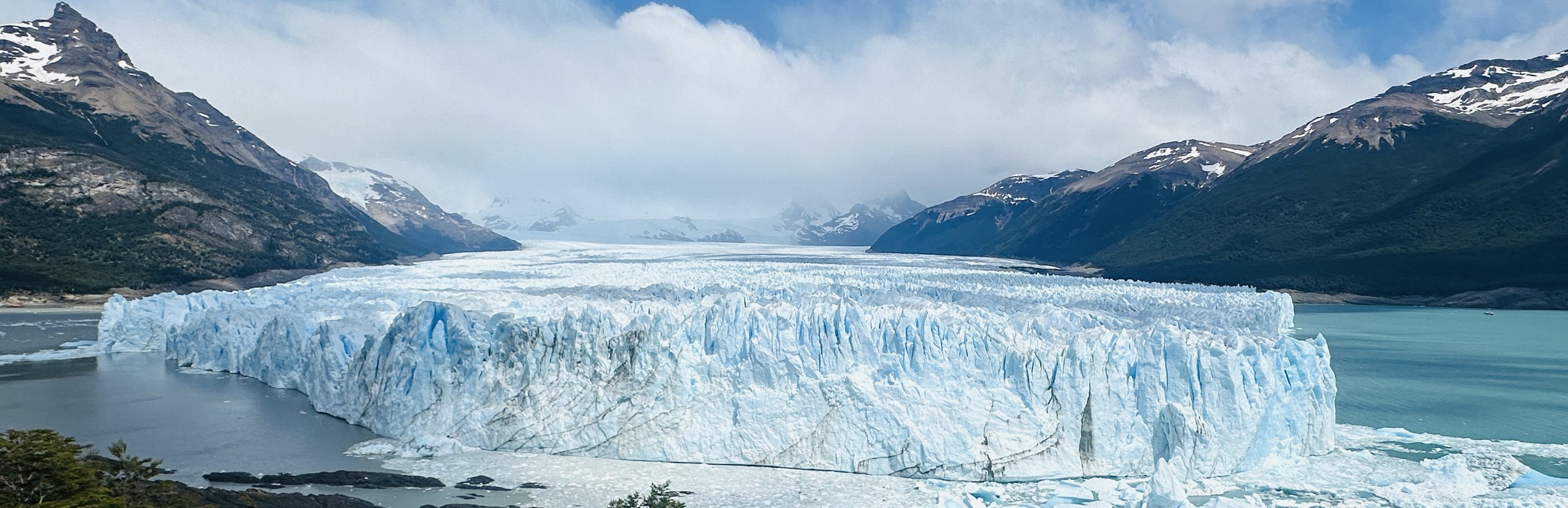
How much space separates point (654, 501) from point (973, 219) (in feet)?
527

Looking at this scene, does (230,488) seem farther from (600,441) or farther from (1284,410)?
(1284,410)

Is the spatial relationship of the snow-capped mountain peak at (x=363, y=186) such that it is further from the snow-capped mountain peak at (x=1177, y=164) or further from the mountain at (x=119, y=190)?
the snow-capped mountain peak at (x=1177, y=164)

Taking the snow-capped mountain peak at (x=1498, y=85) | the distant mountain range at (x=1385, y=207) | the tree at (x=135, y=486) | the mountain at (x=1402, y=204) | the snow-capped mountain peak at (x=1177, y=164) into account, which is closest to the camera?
the tree at (x=135, y=486)

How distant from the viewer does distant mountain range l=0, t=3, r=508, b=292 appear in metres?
54.3


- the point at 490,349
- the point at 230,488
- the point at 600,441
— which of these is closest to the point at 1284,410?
the point at 600,441

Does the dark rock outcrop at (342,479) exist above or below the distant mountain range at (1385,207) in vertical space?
below

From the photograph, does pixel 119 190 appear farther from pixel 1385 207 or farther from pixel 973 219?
pixel 973 219

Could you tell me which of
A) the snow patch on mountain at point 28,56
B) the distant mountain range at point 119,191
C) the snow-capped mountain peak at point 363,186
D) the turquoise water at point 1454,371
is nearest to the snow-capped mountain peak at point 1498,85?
the turquoise water at point 1454,371

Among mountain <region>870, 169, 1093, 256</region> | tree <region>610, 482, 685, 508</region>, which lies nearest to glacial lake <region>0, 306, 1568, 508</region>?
tree <region>610, 482, 685, 508</region>

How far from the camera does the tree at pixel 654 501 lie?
11234 millimetres

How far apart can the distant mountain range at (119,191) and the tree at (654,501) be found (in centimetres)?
5421

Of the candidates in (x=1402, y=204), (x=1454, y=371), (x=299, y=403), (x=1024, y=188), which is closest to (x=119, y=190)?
(x=299, y=403)

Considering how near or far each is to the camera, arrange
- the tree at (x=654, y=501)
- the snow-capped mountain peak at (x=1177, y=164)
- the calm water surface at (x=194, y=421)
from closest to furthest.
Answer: the tree at (x=654, y=501) → the calm water surface at (x=194, y=421) → the snow-capped mountain peak at (x=1177, y=164)

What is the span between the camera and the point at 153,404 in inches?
896
